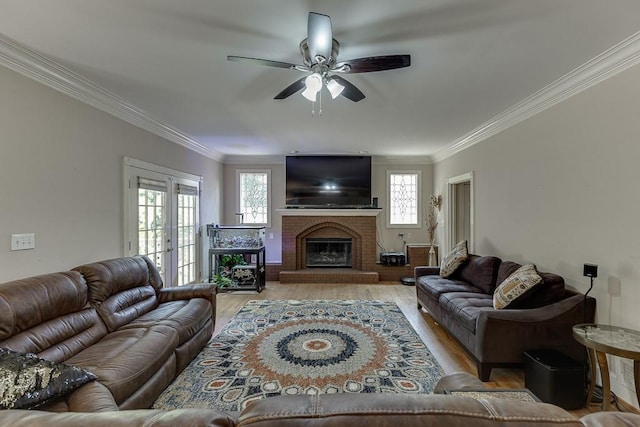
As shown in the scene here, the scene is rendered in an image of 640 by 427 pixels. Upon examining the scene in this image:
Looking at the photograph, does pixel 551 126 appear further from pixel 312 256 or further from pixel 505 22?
pixel 312 256

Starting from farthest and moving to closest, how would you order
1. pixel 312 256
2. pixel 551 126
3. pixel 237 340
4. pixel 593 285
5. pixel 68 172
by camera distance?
pixel 312 256, pixel 237 340, pixel 551 126, pixel 68 172, pixel 593 285

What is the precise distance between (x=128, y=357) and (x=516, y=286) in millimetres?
3233

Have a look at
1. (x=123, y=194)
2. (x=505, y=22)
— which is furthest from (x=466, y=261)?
(x=123, y=194)

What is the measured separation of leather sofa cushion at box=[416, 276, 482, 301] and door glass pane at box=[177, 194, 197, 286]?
Result: 12.8ft

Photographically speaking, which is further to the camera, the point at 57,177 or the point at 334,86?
the point at 57,177

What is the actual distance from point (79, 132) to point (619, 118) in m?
4.83

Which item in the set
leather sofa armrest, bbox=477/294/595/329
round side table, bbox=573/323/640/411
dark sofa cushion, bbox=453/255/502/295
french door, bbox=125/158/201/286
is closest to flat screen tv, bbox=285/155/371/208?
french door, bbox=125/158/201/286

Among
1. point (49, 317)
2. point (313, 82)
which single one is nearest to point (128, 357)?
point (49, 317)

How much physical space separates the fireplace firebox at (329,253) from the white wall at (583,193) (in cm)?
334

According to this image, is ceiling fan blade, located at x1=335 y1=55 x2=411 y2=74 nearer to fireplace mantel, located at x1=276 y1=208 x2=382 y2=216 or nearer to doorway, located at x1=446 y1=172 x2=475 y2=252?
doorway, located at x1=446 y1=172 x2=475 y2=252

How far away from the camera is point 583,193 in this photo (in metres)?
2.64

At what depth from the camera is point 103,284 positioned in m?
2.60

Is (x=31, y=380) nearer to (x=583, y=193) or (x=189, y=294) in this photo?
(x=189, y=294)

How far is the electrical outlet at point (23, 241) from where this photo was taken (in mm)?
2281
